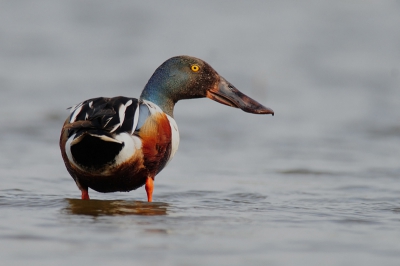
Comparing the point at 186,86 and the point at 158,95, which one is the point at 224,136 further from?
the point at 158,95

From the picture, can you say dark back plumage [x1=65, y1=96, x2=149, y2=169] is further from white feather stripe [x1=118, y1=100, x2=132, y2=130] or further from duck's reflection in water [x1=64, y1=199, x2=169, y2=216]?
duck's reflection in water [x1=64, y1=199, x2=169, y2=216]

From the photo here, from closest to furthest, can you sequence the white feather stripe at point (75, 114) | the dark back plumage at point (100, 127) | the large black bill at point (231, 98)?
the dark back plumage at point (100, 127) → the white feather stripe at point (75, 114) → the large black bill at point (231, 98)

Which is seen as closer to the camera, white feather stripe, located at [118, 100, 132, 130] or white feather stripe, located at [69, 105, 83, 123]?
white feather stripe, located at [118, 100, 132, 130]

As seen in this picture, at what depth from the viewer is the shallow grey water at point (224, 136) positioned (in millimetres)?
5543

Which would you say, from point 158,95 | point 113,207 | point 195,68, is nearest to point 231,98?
point 195,68

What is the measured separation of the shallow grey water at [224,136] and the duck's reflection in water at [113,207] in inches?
1.0

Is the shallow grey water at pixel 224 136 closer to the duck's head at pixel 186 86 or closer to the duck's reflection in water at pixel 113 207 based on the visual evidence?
the duck's reflection in water at pixel 113 207

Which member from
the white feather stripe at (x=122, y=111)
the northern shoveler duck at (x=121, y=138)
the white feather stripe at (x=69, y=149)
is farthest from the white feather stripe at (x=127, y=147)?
the white feather stripe at (x=69, y=149)

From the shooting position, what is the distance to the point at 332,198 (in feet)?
26.7

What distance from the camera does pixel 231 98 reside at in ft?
26.9

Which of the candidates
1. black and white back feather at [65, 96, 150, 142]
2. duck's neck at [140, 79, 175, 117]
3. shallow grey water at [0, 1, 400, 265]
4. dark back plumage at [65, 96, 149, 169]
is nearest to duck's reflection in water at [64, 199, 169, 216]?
shallow grey water at [0, 1, 400, 265]

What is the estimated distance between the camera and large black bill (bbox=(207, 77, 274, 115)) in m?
8.16

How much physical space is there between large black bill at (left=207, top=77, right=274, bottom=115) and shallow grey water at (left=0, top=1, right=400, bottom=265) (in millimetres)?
872

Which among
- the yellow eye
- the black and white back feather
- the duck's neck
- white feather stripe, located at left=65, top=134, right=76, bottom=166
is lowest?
white feather stripe, located at left=65, top=134, right=76, bottom=166
